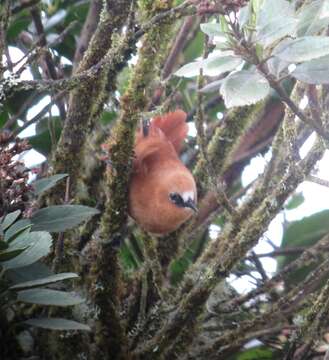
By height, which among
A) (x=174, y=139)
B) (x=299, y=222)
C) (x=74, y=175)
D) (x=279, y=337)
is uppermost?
(x=74, y=175)

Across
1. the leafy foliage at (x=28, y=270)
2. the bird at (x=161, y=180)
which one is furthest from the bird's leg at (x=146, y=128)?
the leafy foliage at (x=28, y=270)

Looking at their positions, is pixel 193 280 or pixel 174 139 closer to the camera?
pixel 193 280

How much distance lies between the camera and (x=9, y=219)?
3.22 ft

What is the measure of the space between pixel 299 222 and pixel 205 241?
0.68ft

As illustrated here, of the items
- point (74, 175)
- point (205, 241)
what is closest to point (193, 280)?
point (74, 175)

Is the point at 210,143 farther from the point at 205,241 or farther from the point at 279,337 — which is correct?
the point at 279,337

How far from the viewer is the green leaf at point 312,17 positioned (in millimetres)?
943

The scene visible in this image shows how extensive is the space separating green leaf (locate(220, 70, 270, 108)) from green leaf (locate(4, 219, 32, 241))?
0.97 feet

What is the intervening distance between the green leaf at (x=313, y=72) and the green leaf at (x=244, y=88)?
0.17 feet

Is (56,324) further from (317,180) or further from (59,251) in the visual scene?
(317,180)

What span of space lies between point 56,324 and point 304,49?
0.47 metres

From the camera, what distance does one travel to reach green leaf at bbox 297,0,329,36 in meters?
0.94

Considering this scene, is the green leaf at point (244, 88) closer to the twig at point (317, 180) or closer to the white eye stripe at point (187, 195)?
the twig at point (317, 180)

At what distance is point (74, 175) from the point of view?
3.95ft
